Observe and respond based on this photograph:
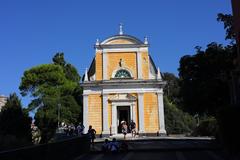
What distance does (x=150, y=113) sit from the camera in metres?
43.7

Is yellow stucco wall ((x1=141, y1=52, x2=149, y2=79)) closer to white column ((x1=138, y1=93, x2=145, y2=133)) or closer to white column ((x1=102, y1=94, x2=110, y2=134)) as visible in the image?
white column ((x1=138, y1=93, x2=145, y2=133))

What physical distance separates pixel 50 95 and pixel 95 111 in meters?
16.1

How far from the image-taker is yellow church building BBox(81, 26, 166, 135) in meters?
43.5

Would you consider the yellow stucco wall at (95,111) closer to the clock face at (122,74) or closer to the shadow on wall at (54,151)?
the clock face at (122,74)

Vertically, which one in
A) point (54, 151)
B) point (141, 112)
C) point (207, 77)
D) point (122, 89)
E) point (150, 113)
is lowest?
point (54, 151)

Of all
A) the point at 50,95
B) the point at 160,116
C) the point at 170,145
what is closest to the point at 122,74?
the point at 160,116

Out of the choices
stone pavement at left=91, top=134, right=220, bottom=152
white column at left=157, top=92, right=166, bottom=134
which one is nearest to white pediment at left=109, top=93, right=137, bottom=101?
white column at left=157, top=92, right=166, bottom=134

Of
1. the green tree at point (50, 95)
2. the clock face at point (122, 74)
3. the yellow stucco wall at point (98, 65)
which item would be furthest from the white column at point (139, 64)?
the green tree at point (50, 95)

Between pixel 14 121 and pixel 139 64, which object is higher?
pixel 139 64

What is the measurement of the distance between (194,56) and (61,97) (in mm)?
32475

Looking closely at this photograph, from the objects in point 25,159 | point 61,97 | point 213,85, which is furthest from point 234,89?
point 61,97

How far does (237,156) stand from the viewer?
14.9 m

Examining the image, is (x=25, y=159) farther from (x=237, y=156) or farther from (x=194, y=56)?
(x=194, y=56)

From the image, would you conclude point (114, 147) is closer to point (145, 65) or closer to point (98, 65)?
point (98, 65)
